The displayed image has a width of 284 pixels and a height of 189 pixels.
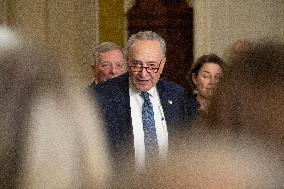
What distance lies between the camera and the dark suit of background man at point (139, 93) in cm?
309

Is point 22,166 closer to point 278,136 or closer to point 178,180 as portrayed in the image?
point 178,180

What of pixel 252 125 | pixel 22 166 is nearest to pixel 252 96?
pixel 252 125

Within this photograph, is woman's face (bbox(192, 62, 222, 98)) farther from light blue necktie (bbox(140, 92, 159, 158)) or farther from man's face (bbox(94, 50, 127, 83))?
light blue necktie (bbox(140, 92, 159, 158))

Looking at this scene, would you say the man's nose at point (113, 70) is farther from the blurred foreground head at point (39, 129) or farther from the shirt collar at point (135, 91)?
the blurred foreground head at point (39, 129)

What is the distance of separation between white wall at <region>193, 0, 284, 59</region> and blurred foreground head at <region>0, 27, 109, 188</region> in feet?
20.3

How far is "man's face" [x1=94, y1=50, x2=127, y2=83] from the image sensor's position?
4492 mm

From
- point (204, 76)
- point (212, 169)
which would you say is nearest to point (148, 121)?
point (204, 76)

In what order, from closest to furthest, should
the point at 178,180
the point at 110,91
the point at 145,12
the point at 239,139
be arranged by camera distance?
the point at 178,180, the point at 239,139, the point at 110,91, the point at 145,12

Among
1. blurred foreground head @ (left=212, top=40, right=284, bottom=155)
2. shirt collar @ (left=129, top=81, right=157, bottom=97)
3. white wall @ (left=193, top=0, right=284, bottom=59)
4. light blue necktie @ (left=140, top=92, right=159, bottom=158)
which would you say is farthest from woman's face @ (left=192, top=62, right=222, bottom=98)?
blurred foreground head @ (left=212, top=40, right=284, bottom=155)

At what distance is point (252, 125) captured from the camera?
89cm

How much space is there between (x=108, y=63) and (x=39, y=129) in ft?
12.2

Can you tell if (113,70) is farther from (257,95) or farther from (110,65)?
(257,95)

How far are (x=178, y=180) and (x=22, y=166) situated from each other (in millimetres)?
154

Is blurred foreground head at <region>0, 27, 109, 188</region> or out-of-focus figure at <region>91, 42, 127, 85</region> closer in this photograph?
blurred foreground head at <region>0, 27, 109, 188</region>
